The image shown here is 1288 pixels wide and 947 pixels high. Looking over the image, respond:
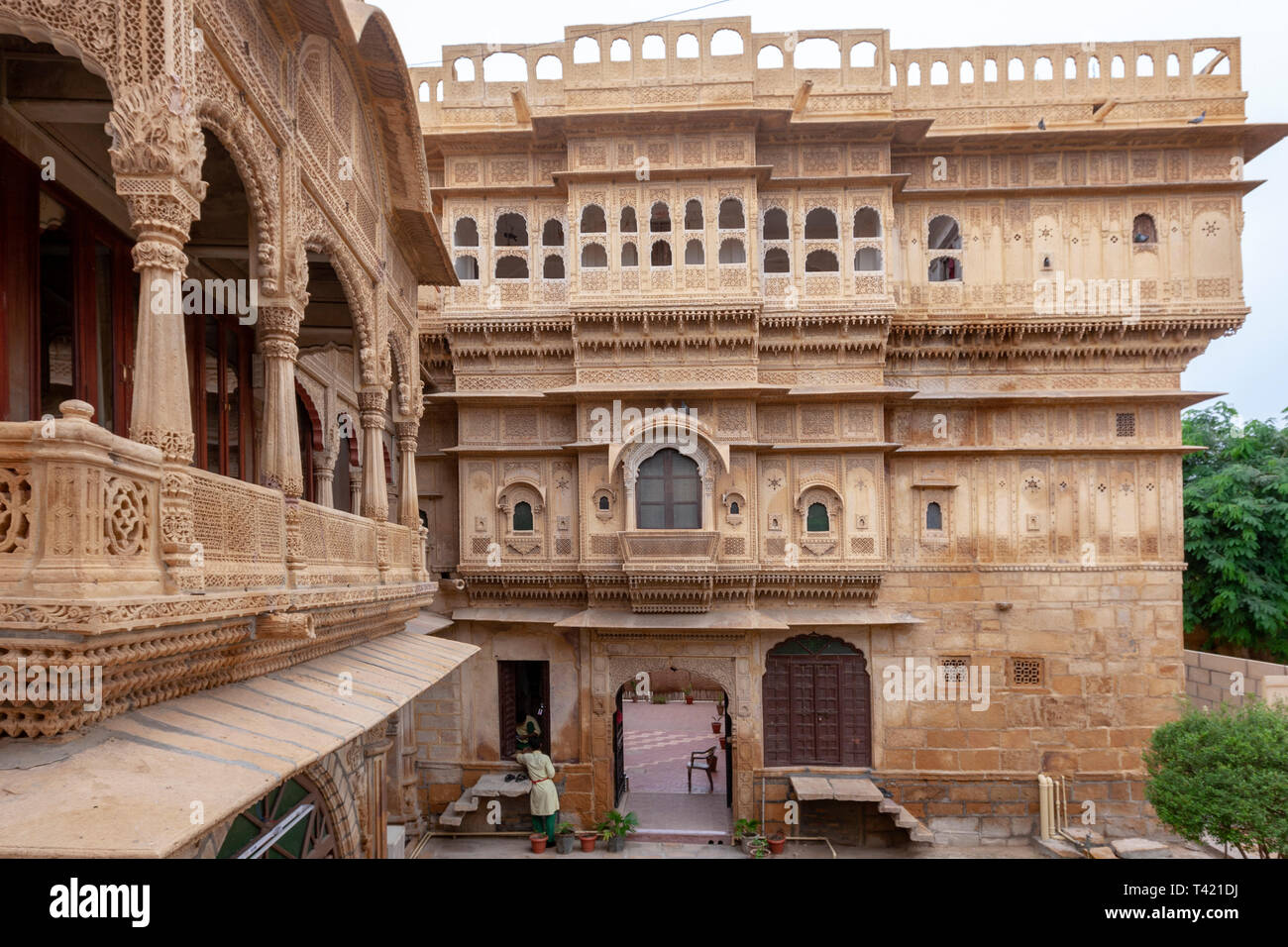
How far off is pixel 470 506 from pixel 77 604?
1162 cm

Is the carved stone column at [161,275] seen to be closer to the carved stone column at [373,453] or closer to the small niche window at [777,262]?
the carved stone column at [373,453]

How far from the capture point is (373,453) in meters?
8.07

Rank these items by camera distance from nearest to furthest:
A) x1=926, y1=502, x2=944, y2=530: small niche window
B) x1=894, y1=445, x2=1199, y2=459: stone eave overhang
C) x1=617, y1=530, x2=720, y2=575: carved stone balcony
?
x1=617, y1=530, x2=720, y2=575: carved stone balcony → x1=894, y1=445, x2=1199, y2=459: stone eave overhang → x1=926, y1=502, x2=944, y2=530: small niche window

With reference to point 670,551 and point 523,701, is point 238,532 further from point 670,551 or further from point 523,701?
point 523,701

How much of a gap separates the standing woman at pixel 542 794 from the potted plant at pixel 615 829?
895 millimetres

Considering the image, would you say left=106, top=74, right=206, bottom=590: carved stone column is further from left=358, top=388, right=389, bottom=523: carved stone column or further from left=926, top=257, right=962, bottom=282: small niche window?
left=926, top=257, right=962, bottom=282: small niche window

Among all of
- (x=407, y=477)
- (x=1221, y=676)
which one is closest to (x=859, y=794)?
(x=1221, y=676)

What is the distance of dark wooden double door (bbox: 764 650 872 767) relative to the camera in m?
A: 14.0

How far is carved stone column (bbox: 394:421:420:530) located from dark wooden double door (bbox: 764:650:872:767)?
761 centimetres

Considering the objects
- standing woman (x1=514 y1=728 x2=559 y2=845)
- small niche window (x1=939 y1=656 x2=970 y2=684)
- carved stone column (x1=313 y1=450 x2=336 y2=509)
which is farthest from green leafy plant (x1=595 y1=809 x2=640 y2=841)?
→ carved stone column (x1=313 y1=450 x2=336 y2=509)

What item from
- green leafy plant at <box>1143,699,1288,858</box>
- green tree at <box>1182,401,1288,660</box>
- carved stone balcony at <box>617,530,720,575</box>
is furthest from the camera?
green tree at <box>1182,401,1288,660</box>

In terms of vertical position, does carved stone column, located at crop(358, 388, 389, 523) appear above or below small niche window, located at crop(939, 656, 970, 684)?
above

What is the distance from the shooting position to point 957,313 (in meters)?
14.3
